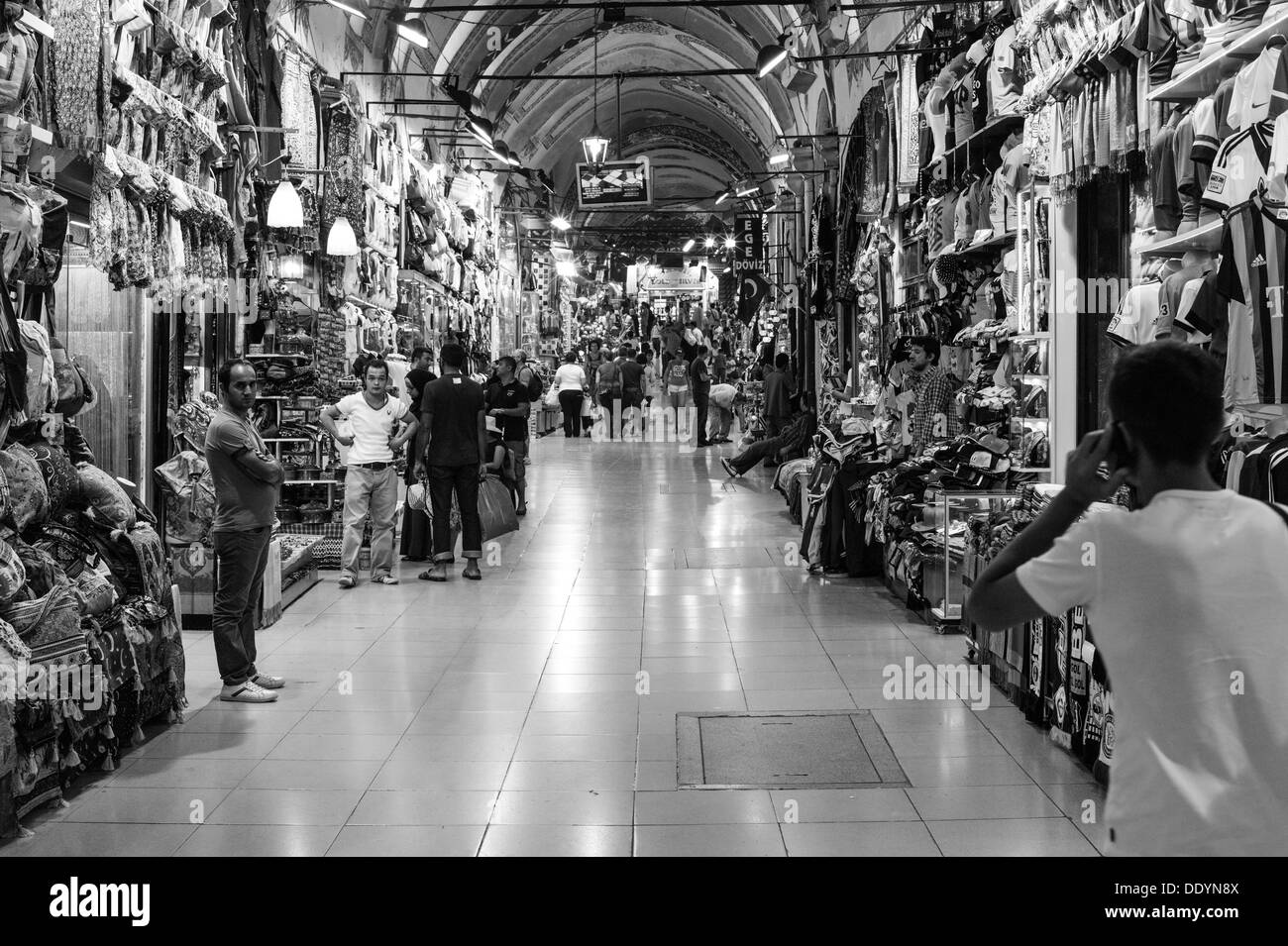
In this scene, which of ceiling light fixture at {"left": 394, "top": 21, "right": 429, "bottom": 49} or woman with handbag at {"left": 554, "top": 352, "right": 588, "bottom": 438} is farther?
woman with handbag at {"left": 554, "top": 352, "right": 588, "bottom": 438}

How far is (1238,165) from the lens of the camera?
4340 millimetres

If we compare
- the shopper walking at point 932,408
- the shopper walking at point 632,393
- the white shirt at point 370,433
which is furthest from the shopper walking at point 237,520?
the shopper walking at point 632,393

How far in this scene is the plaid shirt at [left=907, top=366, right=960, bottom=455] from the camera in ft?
28.2

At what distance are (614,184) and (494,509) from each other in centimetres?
964

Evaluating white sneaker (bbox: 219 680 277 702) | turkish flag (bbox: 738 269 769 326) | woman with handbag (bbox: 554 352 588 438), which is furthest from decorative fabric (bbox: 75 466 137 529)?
turkish flag (bbox: 738 269 769 326)

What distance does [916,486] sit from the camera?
7.62 m

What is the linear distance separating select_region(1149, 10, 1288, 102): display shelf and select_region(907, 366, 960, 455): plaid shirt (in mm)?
3559

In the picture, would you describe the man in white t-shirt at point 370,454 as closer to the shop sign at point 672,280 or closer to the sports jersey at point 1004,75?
the sports jersey at point 1004,75

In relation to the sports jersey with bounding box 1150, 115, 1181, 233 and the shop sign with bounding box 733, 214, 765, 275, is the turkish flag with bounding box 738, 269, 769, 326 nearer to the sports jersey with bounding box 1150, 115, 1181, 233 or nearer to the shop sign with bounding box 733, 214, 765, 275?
the shop sign with bounding box 733, 214, 765, 275

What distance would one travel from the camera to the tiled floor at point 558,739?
A: 3.78 metres

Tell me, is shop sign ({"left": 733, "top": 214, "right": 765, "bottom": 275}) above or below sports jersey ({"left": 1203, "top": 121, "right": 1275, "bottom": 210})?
above
